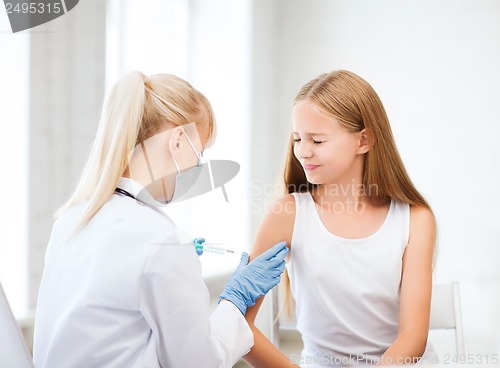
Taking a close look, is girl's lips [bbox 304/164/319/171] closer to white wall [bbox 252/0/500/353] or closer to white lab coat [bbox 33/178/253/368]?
white lab coat [bbox 33/178/253/368]

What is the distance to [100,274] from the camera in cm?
75

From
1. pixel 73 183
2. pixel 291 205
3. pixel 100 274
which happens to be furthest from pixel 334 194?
pixel 73 183

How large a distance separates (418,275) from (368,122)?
0.32 meters

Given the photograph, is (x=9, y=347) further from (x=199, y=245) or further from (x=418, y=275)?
(x=418, y=275)

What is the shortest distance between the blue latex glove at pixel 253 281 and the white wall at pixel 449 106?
107 cm

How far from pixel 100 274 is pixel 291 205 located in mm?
516

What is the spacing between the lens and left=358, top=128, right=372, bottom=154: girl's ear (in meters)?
1.07

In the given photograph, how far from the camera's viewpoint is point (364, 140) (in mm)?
1084

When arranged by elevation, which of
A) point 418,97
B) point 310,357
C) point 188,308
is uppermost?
point 418,97

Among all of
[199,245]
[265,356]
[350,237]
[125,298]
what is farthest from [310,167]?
[125,298]

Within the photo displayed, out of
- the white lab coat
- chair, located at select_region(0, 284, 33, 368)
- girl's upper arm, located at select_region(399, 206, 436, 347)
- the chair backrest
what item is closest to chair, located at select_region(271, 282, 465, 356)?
the chair backrest

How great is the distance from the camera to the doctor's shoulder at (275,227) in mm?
1130

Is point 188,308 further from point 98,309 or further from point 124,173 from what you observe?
point 124,173

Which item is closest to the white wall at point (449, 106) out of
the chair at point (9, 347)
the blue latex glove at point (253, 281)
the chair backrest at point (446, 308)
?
the chair backrest at point (446, 308)
